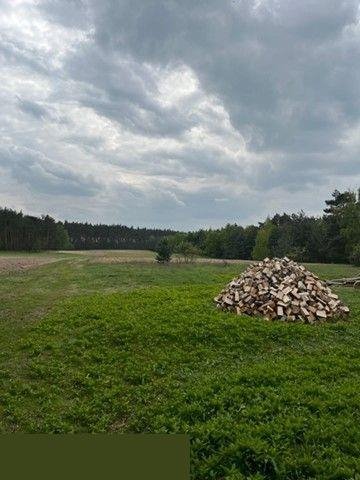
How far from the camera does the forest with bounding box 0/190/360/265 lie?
69.1 metres

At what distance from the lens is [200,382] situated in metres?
10.8

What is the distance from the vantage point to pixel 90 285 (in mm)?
28922

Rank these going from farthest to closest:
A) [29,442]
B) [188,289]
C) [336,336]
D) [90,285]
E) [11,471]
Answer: [90,285] → [188,289] → [336,336] → [29,442] → [11,471]

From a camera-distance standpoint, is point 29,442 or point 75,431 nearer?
point 29,442

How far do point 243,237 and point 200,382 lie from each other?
321 ft

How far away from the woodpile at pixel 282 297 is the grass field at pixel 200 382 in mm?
1062

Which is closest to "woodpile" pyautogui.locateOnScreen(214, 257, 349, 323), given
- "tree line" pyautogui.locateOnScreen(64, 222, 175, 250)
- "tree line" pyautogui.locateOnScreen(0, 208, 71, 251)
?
"tree line" pyautogui.locateOnScreen(0, 208, 71, 251)

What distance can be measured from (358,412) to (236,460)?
3106mm

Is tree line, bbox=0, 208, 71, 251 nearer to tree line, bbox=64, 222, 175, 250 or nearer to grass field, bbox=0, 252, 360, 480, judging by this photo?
tree line, bbox=64, 222, 175, 250

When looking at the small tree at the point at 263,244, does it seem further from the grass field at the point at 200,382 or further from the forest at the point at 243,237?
the grass field at the point at 200,382

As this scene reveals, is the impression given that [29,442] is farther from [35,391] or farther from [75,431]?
[35,391]

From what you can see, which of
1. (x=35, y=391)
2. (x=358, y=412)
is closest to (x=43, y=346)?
(x=35, y=391)

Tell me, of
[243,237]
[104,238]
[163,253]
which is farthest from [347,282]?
[104,238]

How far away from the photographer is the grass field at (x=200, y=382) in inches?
297
